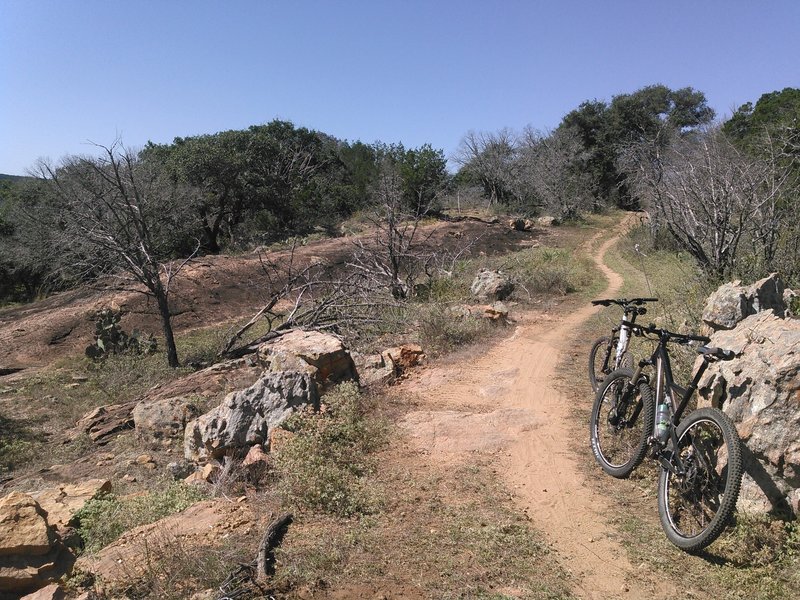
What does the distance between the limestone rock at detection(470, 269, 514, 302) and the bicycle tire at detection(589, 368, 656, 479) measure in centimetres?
712

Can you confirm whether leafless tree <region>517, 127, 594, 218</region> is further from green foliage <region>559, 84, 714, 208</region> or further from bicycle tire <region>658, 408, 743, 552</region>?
bicycle tire <region>658, 408, 743, 552</region>

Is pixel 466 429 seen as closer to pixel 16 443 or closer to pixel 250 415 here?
pixel 250 415

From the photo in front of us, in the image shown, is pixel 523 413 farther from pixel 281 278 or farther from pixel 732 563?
pixel 281 278

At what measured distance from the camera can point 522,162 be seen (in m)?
34.6

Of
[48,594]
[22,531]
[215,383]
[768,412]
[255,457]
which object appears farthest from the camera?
[215,383]

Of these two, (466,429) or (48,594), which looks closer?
(48,594)

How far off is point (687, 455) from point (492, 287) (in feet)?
28.4

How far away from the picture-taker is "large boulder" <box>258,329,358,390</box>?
660 cm

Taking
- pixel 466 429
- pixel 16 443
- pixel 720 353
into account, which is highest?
pixel 720 353

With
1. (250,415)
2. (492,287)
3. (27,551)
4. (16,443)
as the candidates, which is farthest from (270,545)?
(492,287)

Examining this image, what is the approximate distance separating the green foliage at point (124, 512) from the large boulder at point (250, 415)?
0.68 meters

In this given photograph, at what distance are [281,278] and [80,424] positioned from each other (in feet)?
31.6

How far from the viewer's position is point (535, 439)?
5.58 m

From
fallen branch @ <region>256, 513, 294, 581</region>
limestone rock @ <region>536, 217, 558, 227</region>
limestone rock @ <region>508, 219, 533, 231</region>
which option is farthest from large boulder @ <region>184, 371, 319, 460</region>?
limestone rock @ <region>536, 217, 558, 227</region>
